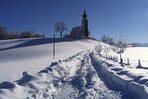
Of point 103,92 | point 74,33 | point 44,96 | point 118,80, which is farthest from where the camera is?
point 74,33

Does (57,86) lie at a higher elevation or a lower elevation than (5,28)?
lower

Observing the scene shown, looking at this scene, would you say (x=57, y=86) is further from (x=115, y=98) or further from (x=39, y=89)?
(x=115, y=98)

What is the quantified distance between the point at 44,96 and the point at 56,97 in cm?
49

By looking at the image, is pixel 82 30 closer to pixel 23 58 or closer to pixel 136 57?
pixel 136 57

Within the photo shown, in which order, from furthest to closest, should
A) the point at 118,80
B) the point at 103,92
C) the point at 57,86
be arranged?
1. the point at 118,80
2. the point at 57,86
3. the point at 103,92

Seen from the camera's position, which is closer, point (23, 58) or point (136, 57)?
point (23, 58)

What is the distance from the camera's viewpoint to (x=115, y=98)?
4.27m

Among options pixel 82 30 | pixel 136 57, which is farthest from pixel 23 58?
pixel 82 30

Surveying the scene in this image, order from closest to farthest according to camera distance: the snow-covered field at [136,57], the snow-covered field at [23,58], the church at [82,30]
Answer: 1. the snow-covered field at [23,58]
2. the snow-covered field at [136,57]
3. the church at [82,30]

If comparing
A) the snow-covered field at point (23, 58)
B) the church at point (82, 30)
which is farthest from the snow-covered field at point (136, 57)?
the church at point (82, 30)

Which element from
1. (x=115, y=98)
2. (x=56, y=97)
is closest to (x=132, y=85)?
(x=115, y=98)

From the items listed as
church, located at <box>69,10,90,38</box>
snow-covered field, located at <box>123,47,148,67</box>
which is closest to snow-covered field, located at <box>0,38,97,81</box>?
snow-covered field, located at <box>123,47,148,67</box>

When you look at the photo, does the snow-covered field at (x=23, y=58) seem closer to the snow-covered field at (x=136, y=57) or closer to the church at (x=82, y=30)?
the snow-covered field at (x=136, y=57)

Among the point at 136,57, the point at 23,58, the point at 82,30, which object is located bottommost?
the point at 23,58
